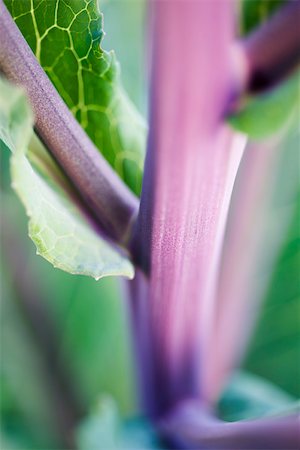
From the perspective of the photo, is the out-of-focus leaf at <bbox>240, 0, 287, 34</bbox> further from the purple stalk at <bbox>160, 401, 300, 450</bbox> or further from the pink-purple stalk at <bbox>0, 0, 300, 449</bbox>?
the purple stalk at <bbox>160, 401, 300, 450</bbox>

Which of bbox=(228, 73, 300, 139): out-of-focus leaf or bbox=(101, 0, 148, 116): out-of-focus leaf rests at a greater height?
bbox=(101, 0, 148, 116): out-of-focus leaf

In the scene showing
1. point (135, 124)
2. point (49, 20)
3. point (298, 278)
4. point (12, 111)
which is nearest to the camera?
point (12, 111)

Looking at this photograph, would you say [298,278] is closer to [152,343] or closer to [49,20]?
[152,343]

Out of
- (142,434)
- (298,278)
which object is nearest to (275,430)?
(142,434)

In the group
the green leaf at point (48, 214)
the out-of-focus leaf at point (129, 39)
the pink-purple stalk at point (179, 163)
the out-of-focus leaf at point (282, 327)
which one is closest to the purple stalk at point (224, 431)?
the pink-purple stalk at point (179, 163)

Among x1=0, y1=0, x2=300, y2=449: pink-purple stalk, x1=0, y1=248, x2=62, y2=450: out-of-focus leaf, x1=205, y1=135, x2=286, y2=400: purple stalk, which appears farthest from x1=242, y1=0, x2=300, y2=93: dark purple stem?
x1=0, y1=248, x2=62, y2=450: out-of-focus leaf

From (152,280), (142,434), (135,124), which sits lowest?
(142,434)

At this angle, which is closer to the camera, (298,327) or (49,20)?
(49,20)
